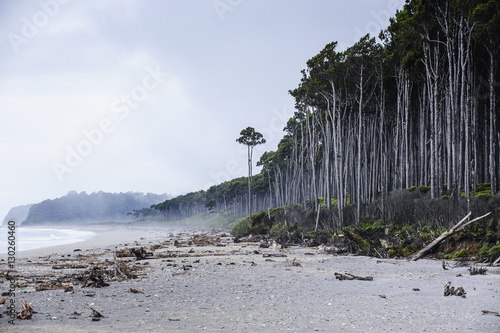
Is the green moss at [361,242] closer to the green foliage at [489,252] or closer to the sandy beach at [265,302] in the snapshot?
the green foliage at [489,252]

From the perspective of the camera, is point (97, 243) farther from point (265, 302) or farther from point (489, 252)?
point (489, 252)

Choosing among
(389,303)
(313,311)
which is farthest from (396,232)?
(313,311)

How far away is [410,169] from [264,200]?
59111mm

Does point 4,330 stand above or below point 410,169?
below

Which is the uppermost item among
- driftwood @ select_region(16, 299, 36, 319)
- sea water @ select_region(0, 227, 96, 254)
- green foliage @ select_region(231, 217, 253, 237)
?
driftwood @ select_region(16, 299, 36, 319)

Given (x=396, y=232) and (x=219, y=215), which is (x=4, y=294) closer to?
(x=396, y=232)

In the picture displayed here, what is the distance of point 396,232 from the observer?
1383cm

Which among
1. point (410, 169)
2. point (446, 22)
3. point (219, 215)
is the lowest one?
point (219, 215)

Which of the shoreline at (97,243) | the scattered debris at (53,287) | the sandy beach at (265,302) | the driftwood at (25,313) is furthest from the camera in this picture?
the shoreline at (97,243)

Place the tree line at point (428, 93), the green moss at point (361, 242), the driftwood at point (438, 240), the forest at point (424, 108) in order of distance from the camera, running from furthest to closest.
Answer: the tree line at point (428, 93)
the forest at point (424, 108)
the green moss at point (361, 242)
the driftwood at point (438, 240)

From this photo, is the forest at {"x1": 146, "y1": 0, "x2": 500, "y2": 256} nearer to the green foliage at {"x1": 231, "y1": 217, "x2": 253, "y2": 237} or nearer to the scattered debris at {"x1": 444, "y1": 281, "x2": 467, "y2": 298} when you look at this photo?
the green foliage at {"x1": 231, "y1": 217, "x2": 253, "y2": 237}

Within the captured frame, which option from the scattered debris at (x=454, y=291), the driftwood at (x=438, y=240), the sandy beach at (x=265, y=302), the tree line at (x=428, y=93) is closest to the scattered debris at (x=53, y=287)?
the sandy beach at (x=265, y=302)

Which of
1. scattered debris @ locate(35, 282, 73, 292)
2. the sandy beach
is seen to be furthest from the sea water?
the sandy beach

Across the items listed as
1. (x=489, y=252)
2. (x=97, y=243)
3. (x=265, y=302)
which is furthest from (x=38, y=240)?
(x=489, y=252)
